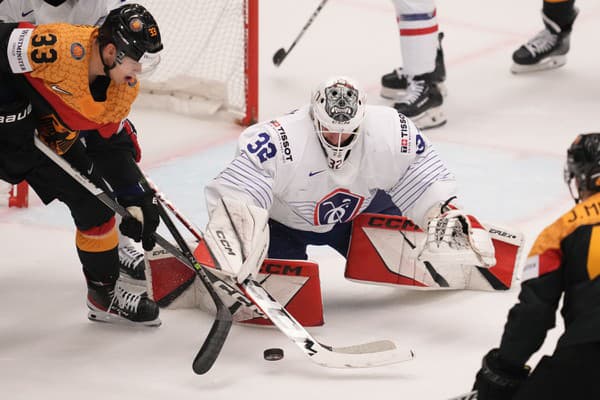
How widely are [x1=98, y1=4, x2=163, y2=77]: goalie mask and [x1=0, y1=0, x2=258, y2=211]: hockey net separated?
2311 mm

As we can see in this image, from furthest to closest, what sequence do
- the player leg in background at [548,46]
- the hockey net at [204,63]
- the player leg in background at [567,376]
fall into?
the player leg in background at [548,46] < the hockey net at [204,63] < the player leg in background at [567,376]

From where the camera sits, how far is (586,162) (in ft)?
8.52

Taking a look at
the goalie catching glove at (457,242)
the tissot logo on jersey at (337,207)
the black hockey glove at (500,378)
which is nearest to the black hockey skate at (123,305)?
the tissot logo on jersey at (337,207)

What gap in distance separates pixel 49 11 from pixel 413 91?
2.07m

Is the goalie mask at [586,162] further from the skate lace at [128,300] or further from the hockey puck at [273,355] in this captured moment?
the skate lace at [128,300]

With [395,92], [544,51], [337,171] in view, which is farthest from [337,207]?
[544,51]

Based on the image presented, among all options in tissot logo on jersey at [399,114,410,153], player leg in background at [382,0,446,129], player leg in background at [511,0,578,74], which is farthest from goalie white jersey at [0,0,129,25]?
player leg in background at [511,0,578,74]

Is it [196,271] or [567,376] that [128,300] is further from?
[567,376]

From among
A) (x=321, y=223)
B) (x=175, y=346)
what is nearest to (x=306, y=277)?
(x=321, y=223)

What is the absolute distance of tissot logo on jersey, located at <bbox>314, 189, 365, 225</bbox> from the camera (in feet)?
12.3

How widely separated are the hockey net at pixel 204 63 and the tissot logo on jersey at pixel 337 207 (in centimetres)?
196

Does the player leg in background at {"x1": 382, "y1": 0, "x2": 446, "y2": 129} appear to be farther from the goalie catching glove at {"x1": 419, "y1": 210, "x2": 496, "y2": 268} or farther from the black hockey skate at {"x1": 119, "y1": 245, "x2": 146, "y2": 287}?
the goalie catching glove at {"x1": 419, "y1": 210, "x2": 496, "y2": 268}

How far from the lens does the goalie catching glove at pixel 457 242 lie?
11.9 feet

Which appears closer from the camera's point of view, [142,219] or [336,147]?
[142,219]
